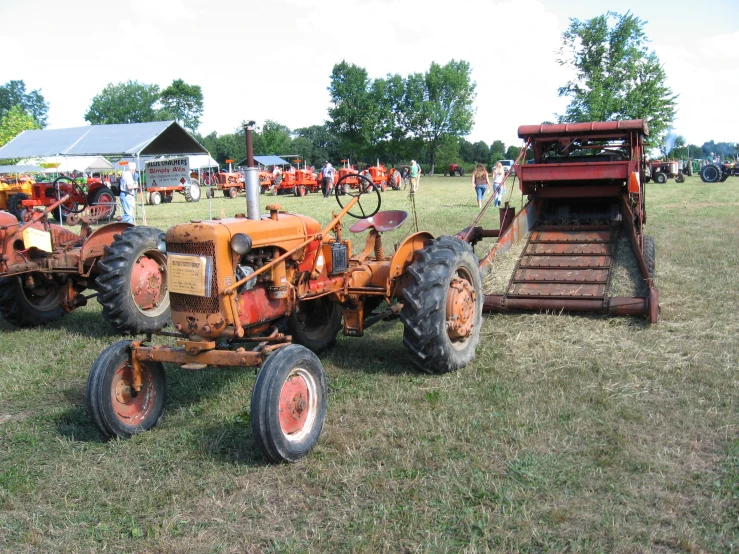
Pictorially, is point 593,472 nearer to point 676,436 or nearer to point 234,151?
point 676,436

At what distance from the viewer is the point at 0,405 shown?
518 centimetres

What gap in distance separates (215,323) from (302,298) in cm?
87

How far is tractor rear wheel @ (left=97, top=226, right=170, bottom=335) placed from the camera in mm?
6535

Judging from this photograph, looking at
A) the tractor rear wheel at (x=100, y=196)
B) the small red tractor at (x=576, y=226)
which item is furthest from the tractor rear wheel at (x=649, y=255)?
the tractor rear wheel at (x=100, y=196)

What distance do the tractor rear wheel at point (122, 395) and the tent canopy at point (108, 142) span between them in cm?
1757

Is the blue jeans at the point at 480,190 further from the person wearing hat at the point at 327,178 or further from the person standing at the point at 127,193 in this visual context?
the person wearing hat at the point at 327,178

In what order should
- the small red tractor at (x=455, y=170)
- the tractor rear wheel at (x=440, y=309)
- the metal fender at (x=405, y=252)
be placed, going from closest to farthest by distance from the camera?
the tractor rear wheel at (x=440, y=309) < the metal fender at (x=405, y=252) < the small red tractor at (x=455, y=170)

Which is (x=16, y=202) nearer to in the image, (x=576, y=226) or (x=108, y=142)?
(x=108, y=142)

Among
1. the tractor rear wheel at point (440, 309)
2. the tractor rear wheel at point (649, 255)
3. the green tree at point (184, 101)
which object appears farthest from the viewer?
the green tree at point (184, 101)

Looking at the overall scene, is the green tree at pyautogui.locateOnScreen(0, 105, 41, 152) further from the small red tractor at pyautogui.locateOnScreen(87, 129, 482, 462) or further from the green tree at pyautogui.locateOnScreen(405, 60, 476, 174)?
the small red tractor at pyautogui.locateOnScreen(87, 129, 482, 462)

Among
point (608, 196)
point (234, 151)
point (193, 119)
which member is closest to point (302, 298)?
point (608, 196)

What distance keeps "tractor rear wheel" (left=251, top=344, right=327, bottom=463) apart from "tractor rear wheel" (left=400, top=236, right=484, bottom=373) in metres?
1.16

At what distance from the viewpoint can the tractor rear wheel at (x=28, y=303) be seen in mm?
7422

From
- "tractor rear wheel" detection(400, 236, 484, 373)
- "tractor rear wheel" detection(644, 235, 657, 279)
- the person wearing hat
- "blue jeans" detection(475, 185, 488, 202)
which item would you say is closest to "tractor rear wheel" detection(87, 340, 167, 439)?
"tractor rear wheel" detection(400, 236, 484, 373)
